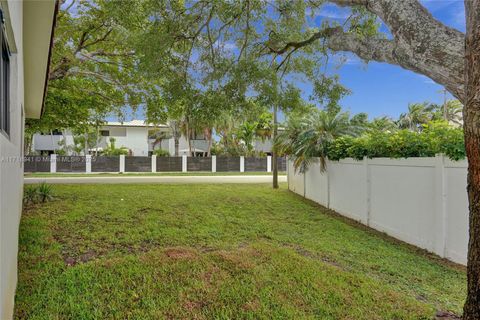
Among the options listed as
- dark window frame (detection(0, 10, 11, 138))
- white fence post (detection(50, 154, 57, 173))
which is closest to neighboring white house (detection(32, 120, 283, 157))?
white fence post (detection(50, 154, 57, 173))

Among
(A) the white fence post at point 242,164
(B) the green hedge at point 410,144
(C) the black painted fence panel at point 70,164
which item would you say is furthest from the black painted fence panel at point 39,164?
(B) the green hedge at point 410,144

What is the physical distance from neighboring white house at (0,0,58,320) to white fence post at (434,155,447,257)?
247 inches

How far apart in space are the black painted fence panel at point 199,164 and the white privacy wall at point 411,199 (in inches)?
882

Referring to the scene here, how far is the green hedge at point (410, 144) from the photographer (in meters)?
5.57

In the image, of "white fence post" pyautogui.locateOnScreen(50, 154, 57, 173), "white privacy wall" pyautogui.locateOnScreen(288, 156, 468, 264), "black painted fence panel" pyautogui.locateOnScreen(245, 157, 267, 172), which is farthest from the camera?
"black painted fence panel" pyautogui.locateOnScreen(245, 157, 267, 172)

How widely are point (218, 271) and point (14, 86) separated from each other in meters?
3.37

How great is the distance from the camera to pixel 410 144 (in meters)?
6.82

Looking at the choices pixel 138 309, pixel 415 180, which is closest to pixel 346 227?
pixel 415 180

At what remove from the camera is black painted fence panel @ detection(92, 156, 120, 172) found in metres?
28.0

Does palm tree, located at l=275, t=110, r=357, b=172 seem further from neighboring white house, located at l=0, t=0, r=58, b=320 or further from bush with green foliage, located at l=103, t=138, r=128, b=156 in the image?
bush with green foliage, located at l=103, t=138, r=128, b=156

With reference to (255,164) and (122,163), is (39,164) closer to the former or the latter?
(122,163)

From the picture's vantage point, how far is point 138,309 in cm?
347

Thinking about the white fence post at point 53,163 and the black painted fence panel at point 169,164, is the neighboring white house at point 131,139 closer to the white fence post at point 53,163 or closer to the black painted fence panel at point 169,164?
the black painted fence panel at point 169,164

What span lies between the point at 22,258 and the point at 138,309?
2.46 m
